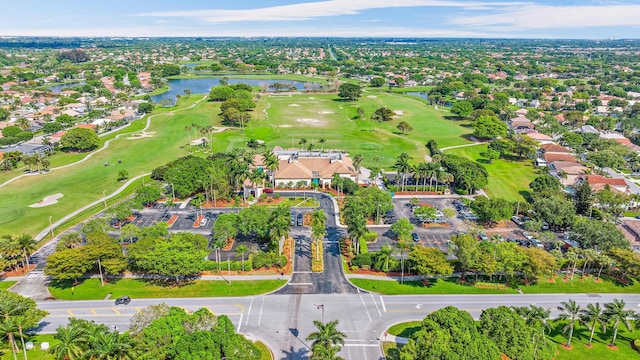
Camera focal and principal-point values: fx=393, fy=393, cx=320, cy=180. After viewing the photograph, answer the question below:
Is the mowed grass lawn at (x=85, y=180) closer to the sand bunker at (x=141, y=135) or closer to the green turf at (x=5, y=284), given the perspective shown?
the sand bunker at (x=141, y=135)

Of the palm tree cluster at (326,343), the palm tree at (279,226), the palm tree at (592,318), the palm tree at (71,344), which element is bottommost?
the palm tree at (592,318)

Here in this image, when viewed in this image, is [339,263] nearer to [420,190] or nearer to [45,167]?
[420,190]

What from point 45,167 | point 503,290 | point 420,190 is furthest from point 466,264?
point 45,167

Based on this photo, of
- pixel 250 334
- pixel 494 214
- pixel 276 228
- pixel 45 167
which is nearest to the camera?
pixel 250 334

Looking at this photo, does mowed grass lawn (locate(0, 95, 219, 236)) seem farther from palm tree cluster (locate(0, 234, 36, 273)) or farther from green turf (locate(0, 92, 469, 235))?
palm tree cluster (locate(0, 234, 36, 273))

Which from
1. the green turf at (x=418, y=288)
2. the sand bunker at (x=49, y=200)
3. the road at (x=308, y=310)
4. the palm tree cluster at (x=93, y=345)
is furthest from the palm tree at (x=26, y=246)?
the green turf at (x=418, y=288)

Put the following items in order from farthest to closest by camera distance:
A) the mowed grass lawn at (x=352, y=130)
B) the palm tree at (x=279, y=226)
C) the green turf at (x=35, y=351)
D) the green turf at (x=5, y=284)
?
the mowed grass lawn at (x=352, y=130)
the palm tree at (x=279, y=226)
the green turf at (x=5, y=284)
the green turf at (x=35, y=351)

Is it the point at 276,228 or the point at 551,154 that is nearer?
the point at 276,228
